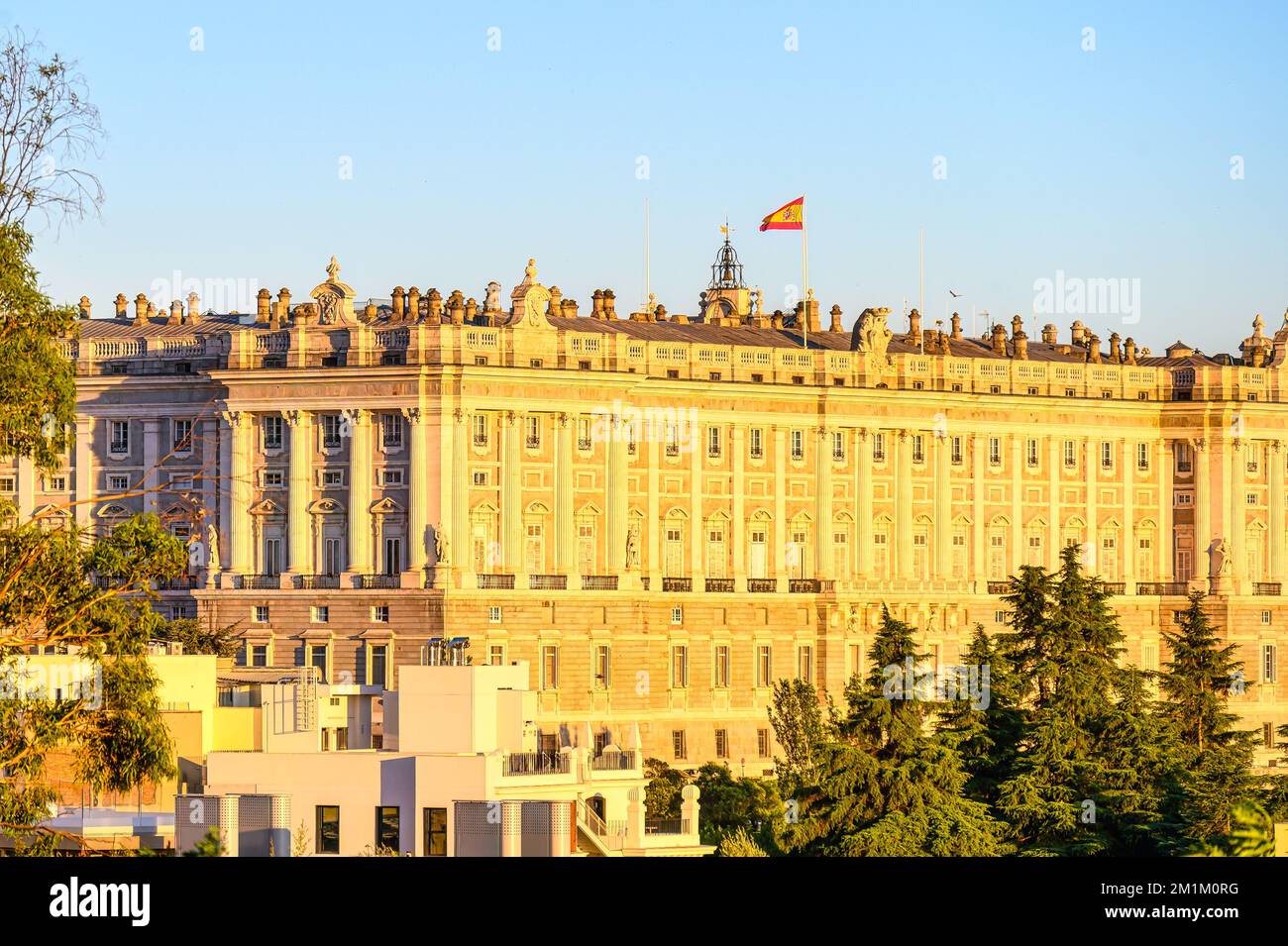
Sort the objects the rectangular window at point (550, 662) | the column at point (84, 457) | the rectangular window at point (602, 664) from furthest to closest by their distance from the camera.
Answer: the column at point (84, 457) < the rectangular window at point (602, 664) < the rectangular window at point (550, 662)

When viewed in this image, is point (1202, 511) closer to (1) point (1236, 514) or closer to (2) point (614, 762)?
(1) point (1236, 514)

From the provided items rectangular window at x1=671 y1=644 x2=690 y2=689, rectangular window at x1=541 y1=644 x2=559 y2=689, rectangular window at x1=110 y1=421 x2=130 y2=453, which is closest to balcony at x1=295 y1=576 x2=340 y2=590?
rectangular window at x1=541 y1=644 x2=559 y2=689

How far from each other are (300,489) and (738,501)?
65.7 ft

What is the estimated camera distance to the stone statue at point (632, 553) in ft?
493

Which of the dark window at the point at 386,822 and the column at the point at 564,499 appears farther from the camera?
the column at the point at 564,499

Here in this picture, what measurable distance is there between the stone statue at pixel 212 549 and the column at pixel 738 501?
74.4ft

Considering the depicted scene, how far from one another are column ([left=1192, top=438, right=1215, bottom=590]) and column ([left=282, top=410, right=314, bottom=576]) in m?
45.0

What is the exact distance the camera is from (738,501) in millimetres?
156375

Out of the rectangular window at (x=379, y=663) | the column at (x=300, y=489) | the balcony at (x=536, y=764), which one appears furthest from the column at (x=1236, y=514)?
the balcony at (x=536, y=764)

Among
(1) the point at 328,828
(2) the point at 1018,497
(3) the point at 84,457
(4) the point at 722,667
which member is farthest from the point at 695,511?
(1) the point at 328,828

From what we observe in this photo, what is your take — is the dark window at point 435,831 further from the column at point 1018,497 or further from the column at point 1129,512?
the column at point 1129,512

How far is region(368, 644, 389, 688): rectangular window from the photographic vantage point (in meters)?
145

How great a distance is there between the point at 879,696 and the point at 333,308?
51125 millimetres

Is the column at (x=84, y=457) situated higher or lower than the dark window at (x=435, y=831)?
higher
